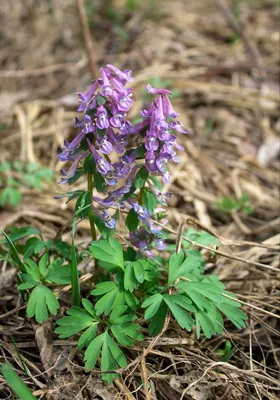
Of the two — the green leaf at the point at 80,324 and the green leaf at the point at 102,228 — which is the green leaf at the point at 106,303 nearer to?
the green leaf at the point at 80,324

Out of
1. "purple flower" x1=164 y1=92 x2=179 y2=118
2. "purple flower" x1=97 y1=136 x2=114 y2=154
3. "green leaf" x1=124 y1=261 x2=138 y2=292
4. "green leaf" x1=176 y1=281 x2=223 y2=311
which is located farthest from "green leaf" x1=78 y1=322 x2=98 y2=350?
"purple flower" x1=164 y1=92 x2=179 y2=118

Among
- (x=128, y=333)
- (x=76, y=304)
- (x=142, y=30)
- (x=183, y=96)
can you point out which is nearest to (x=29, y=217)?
(x=76, y=304)

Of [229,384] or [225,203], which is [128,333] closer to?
[229,384]

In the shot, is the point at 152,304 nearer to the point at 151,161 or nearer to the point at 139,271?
the point at 139,271

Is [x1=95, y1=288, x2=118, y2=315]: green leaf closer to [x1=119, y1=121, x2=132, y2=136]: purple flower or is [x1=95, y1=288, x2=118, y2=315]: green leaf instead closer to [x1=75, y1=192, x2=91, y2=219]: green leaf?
[x1=75, y1=192, x2=91, y2=219]: green leaf

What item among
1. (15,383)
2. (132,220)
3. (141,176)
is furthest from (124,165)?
(15,383)

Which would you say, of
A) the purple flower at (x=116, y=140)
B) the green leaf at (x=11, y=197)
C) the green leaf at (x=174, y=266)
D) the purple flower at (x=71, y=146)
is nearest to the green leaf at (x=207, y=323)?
the green leaf at (x=174, y=266)
